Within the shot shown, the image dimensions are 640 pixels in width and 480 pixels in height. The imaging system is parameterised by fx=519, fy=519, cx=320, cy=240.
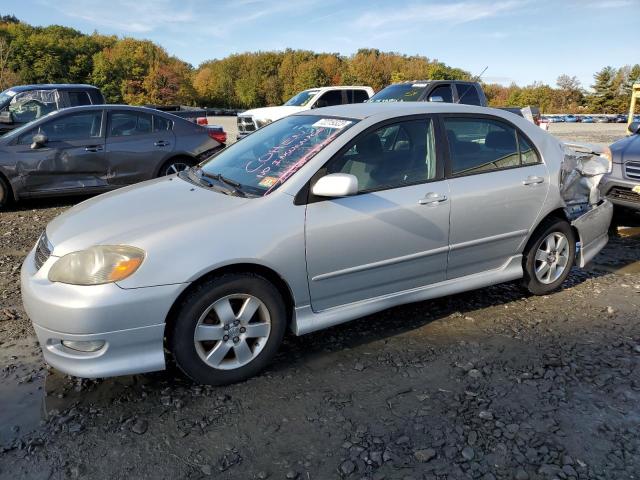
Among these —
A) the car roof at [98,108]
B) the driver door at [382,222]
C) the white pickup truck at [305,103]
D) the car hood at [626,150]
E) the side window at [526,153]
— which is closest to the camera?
the driver door at [382,222]

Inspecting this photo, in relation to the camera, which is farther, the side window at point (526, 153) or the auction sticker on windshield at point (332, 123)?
the side window at point (526, 153)

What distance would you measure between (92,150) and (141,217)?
5.20 metres

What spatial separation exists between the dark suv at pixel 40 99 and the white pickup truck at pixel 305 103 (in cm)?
448

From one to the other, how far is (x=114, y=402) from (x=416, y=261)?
208 cm

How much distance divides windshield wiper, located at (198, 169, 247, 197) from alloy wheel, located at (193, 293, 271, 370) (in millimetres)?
713

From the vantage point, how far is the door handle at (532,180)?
4.05 meters

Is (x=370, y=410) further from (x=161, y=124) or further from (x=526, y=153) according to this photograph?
(x=161, y=124)

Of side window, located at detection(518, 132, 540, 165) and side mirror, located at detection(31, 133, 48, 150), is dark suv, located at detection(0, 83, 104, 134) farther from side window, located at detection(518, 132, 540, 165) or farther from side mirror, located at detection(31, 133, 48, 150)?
side window, located at detection(518, 132, 540, 165)

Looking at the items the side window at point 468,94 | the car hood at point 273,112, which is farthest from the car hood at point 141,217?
the car hood at point 273,112

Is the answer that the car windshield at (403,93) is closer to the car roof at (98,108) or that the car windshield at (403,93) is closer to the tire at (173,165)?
the tire at (173,165)

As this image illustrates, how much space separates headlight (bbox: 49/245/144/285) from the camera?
2688mm

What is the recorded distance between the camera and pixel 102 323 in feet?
8.66

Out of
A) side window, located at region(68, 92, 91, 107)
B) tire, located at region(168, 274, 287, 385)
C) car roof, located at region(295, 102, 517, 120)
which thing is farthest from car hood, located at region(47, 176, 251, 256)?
side window, located at region(68, 92, 91, 107)

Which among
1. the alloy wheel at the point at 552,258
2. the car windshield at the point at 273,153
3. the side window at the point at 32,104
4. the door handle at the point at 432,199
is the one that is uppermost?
the side window at the point at 32,104
